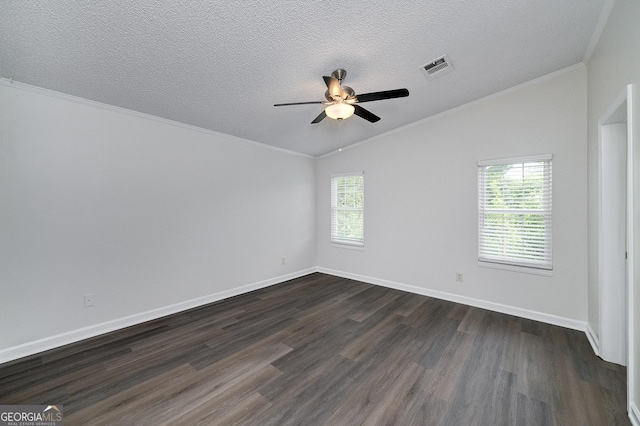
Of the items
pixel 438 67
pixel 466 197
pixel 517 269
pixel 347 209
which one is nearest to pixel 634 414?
pixel 517 269

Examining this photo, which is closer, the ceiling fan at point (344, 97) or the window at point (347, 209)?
the ceiling fan at point (344, 97)

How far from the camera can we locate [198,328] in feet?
9.55

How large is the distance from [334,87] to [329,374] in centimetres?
249

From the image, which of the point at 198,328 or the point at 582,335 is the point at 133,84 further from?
the point at 582,335

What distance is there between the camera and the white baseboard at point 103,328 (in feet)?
7.53

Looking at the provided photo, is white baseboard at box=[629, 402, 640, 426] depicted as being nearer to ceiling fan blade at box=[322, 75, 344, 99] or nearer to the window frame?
ceiling fan blade at box=[322, 75, 344, 99]

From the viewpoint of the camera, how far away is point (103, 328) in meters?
2.75

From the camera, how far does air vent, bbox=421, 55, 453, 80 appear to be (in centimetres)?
250

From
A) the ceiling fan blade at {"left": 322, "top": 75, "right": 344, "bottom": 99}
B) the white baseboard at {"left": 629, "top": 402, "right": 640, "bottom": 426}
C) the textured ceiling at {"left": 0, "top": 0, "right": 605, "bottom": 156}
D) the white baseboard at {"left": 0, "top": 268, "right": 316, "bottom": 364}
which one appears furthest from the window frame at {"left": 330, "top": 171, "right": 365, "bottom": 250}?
the white baseboard at {"left": 629, "top": 402, "right": 640, "bottom": 426}

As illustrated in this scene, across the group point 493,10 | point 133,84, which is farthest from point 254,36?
point 493,10

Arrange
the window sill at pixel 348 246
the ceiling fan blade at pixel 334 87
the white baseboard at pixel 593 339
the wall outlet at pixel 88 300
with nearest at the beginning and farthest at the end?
the ceiling fan blade at pixel 334 87 → the white baseboard at pixel 593 339 → the wall outlet at pixel 88 300 → the window sill at pixel 348 246

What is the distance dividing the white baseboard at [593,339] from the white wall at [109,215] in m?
4.26

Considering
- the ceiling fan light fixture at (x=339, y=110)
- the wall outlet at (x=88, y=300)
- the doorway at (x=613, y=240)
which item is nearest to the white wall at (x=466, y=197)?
the doorway at (x=613, y=240)

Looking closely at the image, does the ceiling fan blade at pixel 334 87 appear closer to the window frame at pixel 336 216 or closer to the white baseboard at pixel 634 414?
the window frame at pixel 336 216
